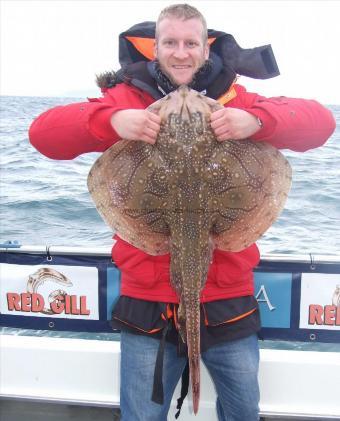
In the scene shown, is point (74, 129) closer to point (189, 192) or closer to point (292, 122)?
point (189, 192)

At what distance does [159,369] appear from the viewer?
7.99 feet

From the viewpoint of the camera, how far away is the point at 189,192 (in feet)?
6.94

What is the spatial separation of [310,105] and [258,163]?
408 millimetres

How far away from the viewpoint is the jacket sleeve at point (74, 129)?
7.29ft

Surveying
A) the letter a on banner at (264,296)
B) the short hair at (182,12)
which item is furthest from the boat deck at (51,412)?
the short hair at (182,12)

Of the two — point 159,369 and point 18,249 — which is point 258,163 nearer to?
point 159,369

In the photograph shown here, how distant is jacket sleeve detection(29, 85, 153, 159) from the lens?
222cm

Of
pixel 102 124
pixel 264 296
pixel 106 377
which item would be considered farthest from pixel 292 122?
pixel 106 377

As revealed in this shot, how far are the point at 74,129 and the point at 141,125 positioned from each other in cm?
40

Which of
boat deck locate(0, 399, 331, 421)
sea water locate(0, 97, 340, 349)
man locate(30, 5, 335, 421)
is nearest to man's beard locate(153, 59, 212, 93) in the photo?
man locate(30, 5, 335, 421)

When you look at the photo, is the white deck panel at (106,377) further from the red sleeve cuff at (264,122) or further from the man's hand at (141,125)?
the man's hand at (141,125)

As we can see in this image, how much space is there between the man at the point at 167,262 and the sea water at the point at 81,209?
2429mm

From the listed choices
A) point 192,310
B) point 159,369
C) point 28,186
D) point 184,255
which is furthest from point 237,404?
point 28,186

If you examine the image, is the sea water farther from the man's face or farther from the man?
the man's face
